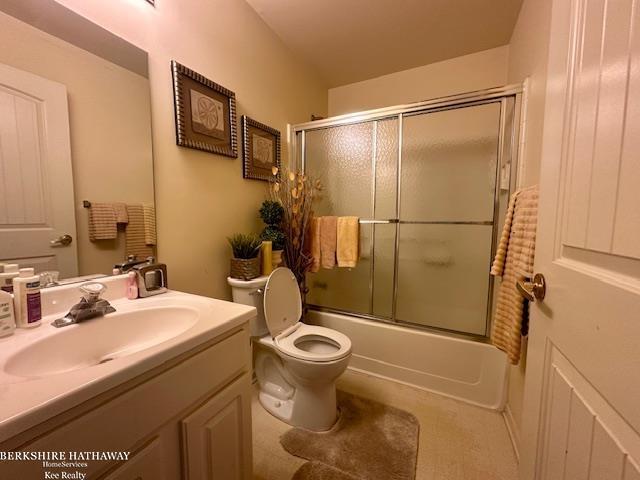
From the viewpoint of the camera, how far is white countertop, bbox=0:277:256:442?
16.8 inches

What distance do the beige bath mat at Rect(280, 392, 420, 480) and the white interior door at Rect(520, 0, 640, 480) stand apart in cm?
70

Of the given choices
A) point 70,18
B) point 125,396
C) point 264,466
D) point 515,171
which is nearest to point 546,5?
point 515,171

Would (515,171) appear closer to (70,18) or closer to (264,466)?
(264,466)

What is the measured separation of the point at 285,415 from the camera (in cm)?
144

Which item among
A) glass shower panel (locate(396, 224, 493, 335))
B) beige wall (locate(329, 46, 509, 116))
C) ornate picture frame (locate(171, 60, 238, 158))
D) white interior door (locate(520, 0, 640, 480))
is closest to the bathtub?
glass shower panel (locate(396, 224, 493, 335))

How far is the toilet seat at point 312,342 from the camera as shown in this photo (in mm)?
1379

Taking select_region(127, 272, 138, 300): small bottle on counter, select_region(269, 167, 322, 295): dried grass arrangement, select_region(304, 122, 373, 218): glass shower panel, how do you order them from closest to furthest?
select_region(127, 272, 138, 300): small bottle on counter → select_region(269, 167, 322, 295): dried grass arrangement → select_region(304, 122, 373, 218): glass shower panel

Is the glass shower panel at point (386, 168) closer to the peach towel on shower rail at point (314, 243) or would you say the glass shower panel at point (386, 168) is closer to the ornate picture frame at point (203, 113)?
the peach towel on shower rail at point (314, 243)

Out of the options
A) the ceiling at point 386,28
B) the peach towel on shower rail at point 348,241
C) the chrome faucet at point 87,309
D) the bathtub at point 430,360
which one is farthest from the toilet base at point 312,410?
the ceiling at point 386,28

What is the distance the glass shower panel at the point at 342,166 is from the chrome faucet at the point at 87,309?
1512 millimetres

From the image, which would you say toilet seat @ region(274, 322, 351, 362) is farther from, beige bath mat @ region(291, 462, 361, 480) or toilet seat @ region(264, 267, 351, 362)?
beige bath mat @ region(291, 462, 361, 480)

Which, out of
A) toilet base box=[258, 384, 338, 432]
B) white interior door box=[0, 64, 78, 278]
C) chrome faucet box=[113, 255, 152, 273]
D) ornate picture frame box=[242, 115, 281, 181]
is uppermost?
ornate picture frame box=[242, 115, 281, 181]

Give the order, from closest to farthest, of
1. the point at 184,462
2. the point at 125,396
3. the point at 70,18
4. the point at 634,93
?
1. the point at 634,93
2. the point at 125,396
3. the point at 184,462
4. the point at 70,18

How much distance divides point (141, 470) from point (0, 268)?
748mm
